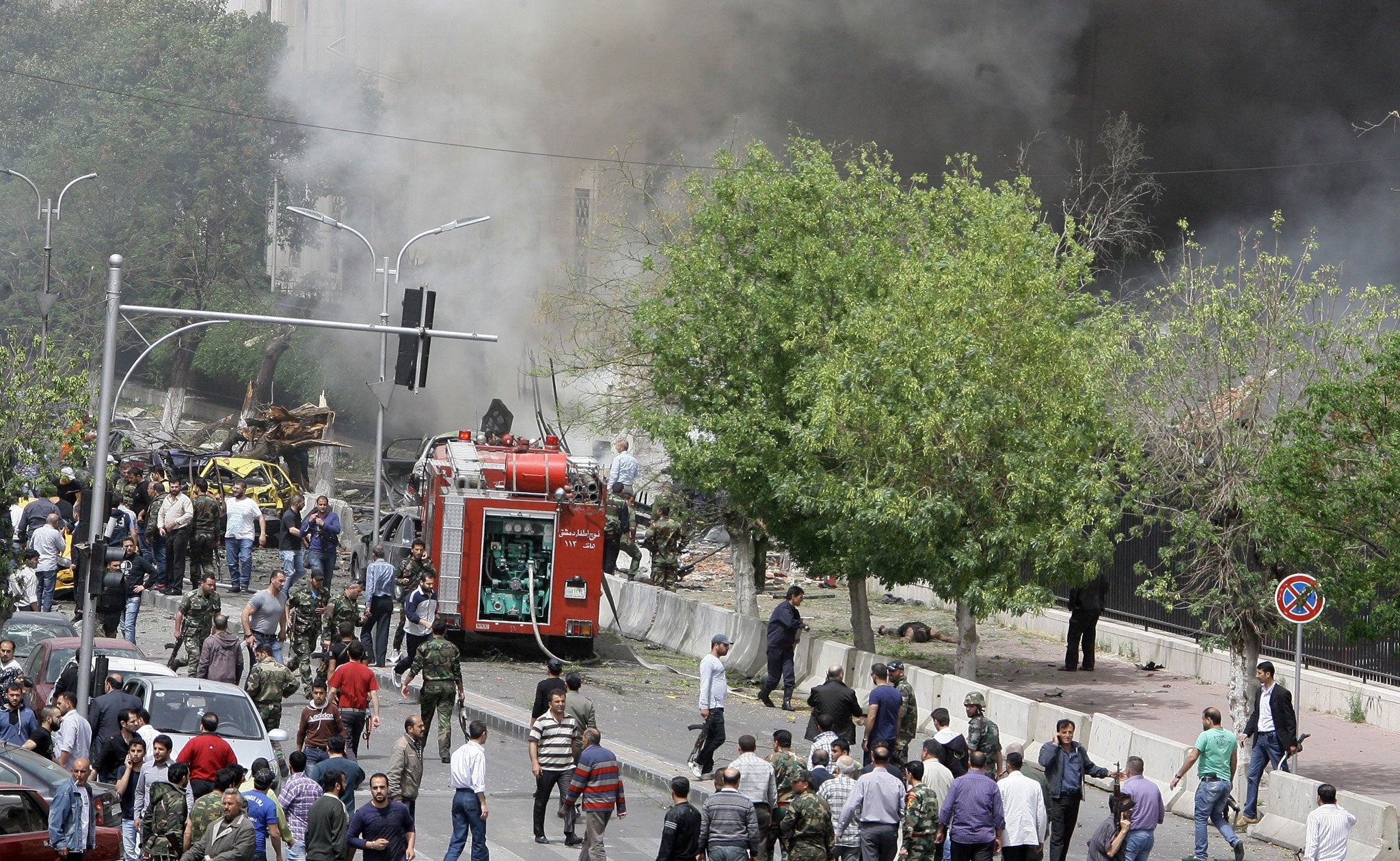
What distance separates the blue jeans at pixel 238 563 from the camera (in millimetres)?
23156

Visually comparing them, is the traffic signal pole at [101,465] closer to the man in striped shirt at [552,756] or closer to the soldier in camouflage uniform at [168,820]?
the soldier in camouflage uniform at [168,820]

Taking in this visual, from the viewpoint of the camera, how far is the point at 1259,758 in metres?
13.8

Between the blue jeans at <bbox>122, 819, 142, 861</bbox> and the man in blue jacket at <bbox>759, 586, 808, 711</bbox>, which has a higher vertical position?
the man in blue jacket at <bbox>759, 586, 808, 711</bbox>

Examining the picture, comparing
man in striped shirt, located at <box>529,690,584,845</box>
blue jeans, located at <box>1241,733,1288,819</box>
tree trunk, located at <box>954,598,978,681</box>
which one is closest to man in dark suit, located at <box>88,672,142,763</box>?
man in striped shirt, located at <box>529,690,584,845</box>

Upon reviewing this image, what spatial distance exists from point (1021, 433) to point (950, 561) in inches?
71.3

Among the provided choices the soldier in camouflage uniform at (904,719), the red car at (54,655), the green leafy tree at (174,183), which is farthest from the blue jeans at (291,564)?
the green leafy tree at (174,183)

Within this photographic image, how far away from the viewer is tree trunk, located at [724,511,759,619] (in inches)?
914

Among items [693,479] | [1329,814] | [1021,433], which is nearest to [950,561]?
[1021,433]

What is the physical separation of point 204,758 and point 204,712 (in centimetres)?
186

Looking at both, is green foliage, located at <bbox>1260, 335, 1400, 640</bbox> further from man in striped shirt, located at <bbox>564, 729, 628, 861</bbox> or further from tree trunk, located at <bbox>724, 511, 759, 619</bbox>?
tree trunk, located at <bbox>724, 511, 759, 619</bbox>

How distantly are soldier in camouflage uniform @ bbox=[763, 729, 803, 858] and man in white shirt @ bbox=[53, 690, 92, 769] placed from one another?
5.36 m

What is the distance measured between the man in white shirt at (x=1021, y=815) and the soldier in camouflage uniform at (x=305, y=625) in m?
8.15

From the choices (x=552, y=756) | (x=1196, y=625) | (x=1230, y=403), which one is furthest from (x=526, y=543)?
(x=1196, y=625)

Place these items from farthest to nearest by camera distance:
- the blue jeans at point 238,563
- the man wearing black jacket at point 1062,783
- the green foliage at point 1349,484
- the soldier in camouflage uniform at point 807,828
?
the blue jeans at point 238,563 < the green foliage at point 1349,484 < the man wearing black jacket at point 1062,783 < the soldier in camouflage uniform at point 807,828
